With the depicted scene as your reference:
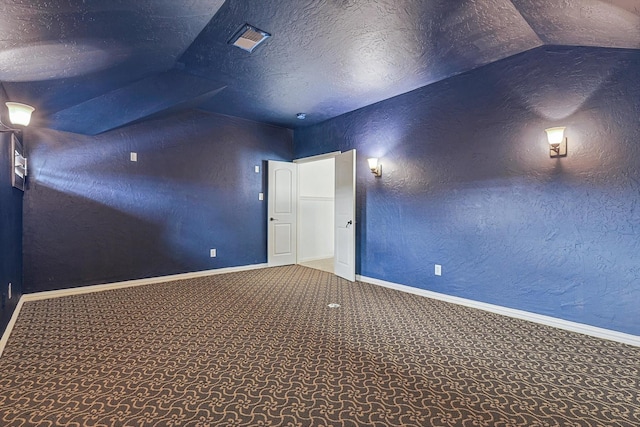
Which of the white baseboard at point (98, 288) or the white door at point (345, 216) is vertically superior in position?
the white door at point (345, 216)

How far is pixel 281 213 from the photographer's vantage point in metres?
6.01

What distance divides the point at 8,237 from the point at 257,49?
2.94 metres

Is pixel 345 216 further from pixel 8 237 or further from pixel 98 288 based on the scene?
pixel 8 237

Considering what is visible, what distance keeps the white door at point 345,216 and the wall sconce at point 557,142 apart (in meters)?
2.40

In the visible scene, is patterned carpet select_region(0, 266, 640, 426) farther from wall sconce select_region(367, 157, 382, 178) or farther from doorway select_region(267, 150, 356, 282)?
wall sconce select_region(367, 157, 382, 178)

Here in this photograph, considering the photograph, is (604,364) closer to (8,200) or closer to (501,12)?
(501,12)

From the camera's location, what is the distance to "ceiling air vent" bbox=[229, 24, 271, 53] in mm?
2648

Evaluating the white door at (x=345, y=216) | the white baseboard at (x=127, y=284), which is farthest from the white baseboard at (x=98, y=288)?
the white door at (x=345, y=216)

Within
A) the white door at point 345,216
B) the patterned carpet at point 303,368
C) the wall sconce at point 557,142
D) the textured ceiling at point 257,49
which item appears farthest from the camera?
the white door at point 345,216

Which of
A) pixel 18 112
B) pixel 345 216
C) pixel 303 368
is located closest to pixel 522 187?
pixel 345 216

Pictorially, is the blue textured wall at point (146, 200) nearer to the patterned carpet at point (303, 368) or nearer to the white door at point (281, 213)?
the white door at point (281, 213)

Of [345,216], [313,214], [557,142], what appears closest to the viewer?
[557,142]

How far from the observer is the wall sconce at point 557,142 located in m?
2.86

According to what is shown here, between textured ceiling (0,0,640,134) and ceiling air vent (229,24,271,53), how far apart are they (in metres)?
0.07
